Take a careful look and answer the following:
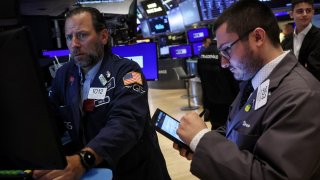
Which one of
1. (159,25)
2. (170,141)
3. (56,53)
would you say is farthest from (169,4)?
(56,53)

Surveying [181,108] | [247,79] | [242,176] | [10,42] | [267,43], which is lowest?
[181,108]

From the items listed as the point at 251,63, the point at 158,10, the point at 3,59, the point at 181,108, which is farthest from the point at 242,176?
the point at 158,10

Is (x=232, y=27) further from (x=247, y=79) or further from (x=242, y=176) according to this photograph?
(x=242, y=176)

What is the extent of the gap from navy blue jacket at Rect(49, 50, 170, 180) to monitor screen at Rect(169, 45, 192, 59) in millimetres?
9129

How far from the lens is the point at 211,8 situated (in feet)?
27.2

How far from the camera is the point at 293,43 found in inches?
145

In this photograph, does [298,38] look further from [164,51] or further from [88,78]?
[164,51]

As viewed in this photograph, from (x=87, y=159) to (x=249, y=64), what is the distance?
0.69 metres

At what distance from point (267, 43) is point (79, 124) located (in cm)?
89

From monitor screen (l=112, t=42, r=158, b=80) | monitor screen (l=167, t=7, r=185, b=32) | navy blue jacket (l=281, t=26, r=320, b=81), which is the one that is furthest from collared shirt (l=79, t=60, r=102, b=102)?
monitor screen (l=167, t=7, r=185, b=32)

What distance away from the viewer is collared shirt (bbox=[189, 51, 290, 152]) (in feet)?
3.97

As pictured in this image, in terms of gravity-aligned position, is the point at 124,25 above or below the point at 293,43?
above

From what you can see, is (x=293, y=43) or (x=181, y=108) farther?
(x=181, y=108)

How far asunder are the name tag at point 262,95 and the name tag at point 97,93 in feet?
2.32
